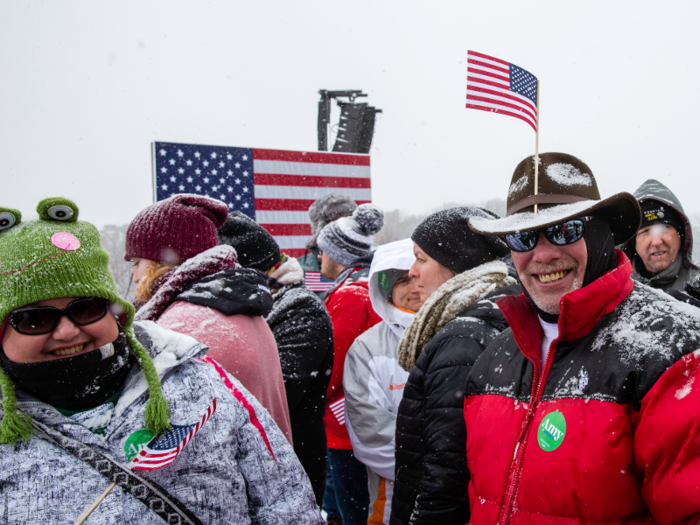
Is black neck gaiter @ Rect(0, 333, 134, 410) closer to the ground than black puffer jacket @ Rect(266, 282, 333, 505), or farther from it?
farther from it

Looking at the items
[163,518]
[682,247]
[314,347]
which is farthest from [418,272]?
[682,247]

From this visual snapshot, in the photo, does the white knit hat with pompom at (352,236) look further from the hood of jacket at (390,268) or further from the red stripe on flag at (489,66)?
the red stripe on flag at (489,66)

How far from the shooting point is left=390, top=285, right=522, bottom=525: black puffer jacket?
2.06 meters

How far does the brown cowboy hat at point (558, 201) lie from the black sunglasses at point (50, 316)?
143cm

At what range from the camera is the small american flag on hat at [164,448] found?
1526 mm

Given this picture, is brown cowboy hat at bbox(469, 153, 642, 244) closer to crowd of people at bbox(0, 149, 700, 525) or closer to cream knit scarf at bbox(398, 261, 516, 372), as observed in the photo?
crowd of people at bbox(0, 149, 700, 525)

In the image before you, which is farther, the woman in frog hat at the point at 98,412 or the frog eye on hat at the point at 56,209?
the frog eye on hat at the point at 56,209

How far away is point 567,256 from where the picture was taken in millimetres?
1821

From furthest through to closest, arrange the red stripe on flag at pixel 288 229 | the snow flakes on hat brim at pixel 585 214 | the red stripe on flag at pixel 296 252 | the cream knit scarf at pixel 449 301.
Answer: the red stripe on flag at pixel 296 252, the red stripe on flag at pixel 288 229, the cream knit scarf at pixel 449 301, the snow flakes on hat brim at pixel 585 214

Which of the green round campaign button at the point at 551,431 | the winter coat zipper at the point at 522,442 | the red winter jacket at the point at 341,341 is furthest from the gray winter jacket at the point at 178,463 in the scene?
the red winter jacket at the point at 341,341

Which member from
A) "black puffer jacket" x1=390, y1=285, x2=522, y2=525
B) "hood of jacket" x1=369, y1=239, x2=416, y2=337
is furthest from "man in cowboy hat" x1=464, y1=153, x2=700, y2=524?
"hood of jacket" x1=369, y1=239, x2=416, y2=337

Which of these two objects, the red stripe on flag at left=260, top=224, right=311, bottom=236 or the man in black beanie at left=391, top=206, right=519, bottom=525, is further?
the red stripe on flag at left=260, top=224, right=311, bottom=236

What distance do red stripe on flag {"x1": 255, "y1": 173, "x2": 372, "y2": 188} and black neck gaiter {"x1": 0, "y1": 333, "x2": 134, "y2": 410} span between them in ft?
18.5

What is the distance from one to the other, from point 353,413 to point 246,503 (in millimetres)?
1466
